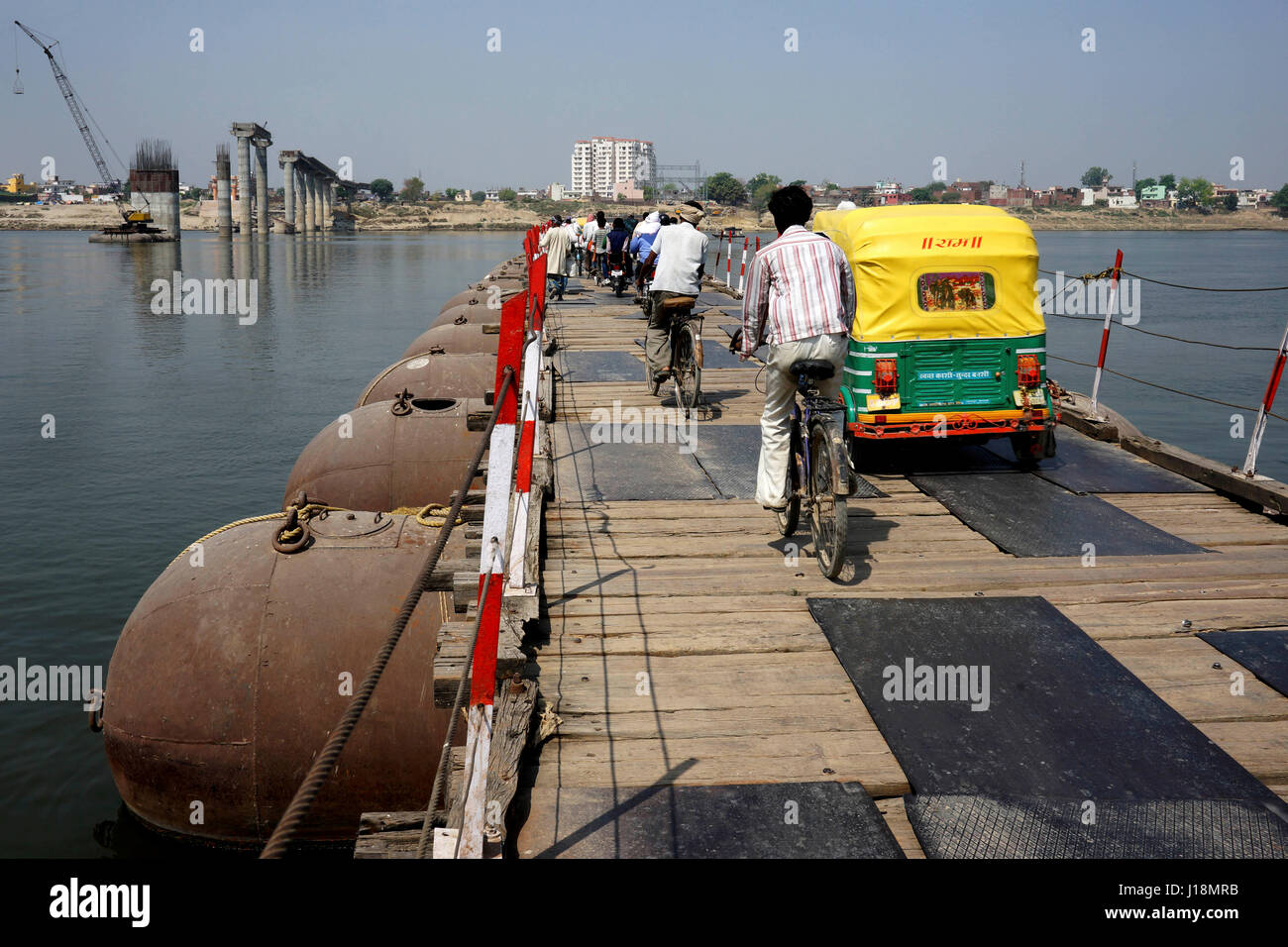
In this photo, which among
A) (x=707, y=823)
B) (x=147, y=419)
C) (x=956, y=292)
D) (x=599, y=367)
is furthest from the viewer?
(x=147, y=419)

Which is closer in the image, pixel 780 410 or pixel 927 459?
pixel 780 410

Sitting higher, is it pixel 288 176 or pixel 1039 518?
pixel 288 176

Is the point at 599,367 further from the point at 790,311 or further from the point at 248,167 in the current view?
the point at 248,167

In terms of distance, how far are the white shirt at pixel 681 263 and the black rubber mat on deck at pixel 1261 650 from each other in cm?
742

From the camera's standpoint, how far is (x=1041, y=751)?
4.45 metres

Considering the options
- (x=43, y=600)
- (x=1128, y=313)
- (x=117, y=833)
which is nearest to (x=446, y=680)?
(x=117, y=833)

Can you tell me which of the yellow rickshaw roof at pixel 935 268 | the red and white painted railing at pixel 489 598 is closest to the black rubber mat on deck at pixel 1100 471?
the yellow rickshaw roof at pixel 935 268

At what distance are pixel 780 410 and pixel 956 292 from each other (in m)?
3.01

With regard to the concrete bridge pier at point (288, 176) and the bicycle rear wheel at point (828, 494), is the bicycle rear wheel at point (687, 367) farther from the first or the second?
the concrete bridge pier at point (288, 176)

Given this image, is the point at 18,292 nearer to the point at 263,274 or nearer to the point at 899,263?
the point at 263,274

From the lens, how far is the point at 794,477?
23.4 ft

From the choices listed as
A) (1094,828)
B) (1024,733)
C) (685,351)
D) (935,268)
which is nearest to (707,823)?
(1094,828)

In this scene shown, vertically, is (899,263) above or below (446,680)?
above

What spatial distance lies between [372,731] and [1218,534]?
615 centimetres
